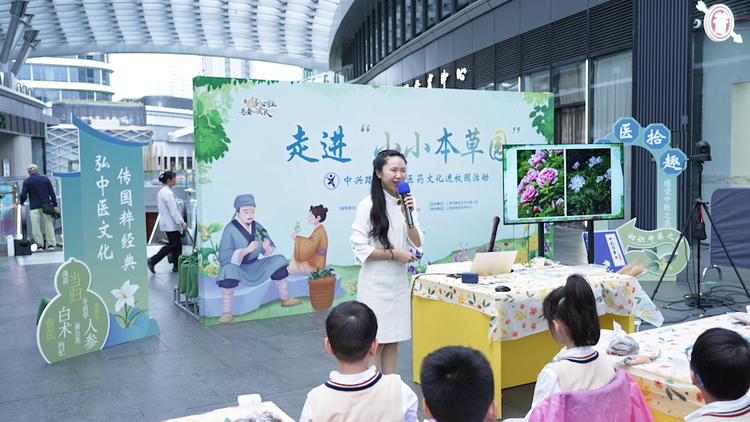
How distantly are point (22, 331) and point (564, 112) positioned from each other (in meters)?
9.91

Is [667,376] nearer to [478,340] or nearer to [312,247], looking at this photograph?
[478,340]

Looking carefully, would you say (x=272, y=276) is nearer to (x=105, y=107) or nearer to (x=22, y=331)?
(x=22, y=331)

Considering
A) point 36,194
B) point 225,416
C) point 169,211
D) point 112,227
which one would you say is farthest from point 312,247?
point 36,194

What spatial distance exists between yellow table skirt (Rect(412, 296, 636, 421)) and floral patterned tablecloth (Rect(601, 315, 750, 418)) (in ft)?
2.46

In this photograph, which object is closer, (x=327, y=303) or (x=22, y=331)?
(x=22, y=331)

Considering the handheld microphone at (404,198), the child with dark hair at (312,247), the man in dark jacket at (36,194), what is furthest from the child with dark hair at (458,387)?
the man in dark jacket at (36,194)

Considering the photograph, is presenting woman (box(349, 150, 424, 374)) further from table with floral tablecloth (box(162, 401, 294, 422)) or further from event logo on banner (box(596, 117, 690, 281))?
event logo on banner (box(596, 117, 690, 281))

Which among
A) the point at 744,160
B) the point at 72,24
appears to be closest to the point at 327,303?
the point at 744,160

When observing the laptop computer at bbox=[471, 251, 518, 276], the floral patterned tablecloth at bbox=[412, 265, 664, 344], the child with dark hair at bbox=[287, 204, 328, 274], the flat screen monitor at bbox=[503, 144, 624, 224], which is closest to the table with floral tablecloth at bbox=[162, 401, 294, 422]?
the floral patterned tablecloth at bbox=[412, 265, 664, 344]

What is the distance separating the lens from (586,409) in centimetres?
217

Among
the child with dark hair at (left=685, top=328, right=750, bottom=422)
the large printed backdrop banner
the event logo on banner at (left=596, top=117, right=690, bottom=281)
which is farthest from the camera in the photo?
the event logo on banner at (left=596, top=117, right=690, bottom=281)

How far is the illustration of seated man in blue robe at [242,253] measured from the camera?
19.2 feet

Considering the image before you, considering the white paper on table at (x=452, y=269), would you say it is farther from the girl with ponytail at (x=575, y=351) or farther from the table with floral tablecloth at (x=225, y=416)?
the table with floral tablecloth at (x=225, y=416)

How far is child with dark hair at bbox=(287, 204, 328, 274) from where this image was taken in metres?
6.21
